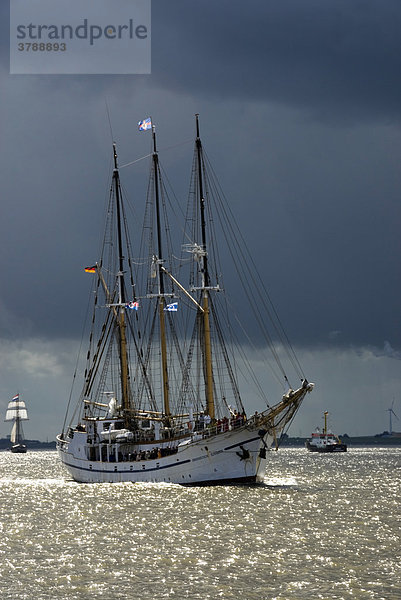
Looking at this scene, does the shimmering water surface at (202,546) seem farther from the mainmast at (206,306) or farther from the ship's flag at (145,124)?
the ship's flag at (145,124)

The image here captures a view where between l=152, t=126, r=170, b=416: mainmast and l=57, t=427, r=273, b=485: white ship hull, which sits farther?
l=152, t=126, r=170, b=416: mainmast

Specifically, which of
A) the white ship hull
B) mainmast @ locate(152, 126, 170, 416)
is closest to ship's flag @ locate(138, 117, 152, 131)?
mainmast @ locate(152, 126, 170, 416)

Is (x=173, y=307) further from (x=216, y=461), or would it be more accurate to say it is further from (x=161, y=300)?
(x=216, y=461)

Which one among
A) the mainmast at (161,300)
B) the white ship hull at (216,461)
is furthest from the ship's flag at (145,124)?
the white ship hull at (216,461)

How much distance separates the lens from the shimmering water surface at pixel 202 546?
158ft

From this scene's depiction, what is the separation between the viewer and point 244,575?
51125 millimetres

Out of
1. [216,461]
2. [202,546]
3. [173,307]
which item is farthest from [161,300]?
[202,546]

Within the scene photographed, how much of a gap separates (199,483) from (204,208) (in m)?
31.0

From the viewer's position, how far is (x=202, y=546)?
61.8 m

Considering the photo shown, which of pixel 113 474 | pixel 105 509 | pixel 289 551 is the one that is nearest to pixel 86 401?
pixel 113 474

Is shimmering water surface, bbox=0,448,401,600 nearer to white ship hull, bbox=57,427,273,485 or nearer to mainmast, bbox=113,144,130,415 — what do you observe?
white ship hull, bbox=57,427,273,485

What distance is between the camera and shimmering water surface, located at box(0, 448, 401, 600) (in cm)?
4828

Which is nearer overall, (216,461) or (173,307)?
(216,461)

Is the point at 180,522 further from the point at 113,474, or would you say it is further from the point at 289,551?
the point at 113,474
